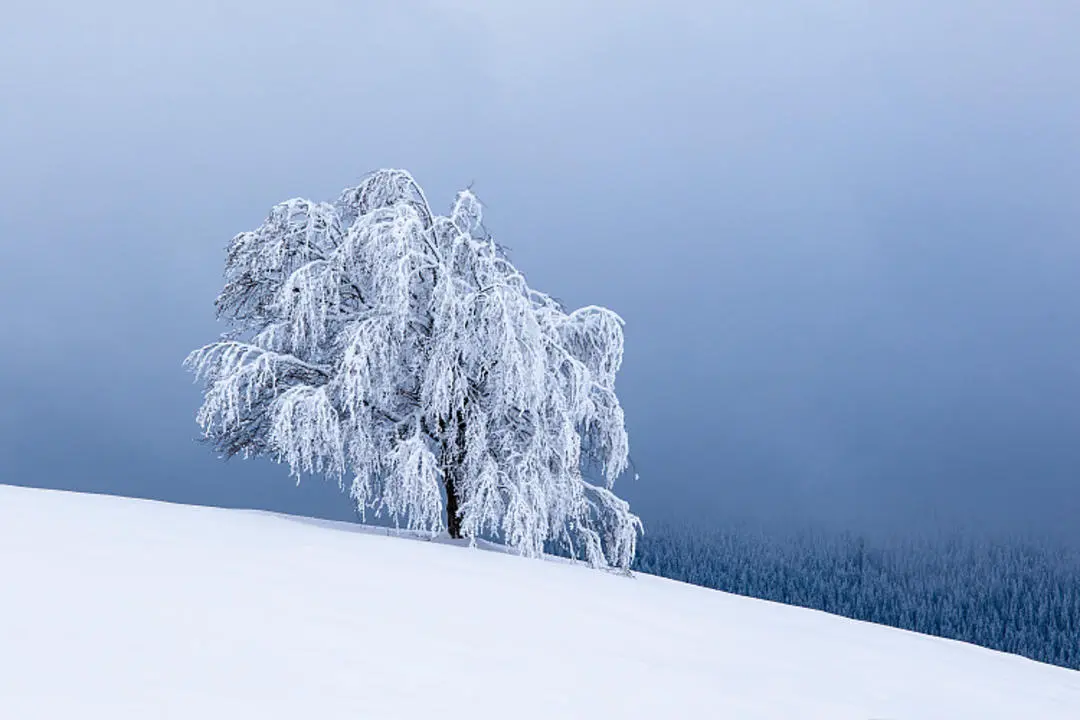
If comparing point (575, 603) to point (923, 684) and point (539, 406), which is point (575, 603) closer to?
point (923, 684)

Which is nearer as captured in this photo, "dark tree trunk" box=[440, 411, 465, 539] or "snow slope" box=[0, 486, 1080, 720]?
"snow slope" box=[0, 486, 1080, 720]

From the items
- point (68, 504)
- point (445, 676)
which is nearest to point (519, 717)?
point (445, 676)

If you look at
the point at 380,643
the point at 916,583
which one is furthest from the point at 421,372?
the point at 916,583

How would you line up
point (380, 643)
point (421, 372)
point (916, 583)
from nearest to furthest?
point (380, 643)
point (421, 372)
point (916, 583)

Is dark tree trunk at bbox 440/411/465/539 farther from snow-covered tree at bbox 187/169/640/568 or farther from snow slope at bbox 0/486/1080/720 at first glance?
snow slope at bbox 0/486/1080/720

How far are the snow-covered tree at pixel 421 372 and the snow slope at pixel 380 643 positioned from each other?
220cm

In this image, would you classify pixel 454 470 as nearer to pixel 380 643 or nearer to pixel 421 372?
pixel 421 372

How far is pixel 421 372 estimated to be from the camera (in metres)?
12.1

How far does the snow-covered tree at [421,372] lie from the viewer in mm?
11047

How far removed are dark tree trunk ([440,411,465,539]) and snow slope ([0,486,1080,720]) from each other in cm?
302

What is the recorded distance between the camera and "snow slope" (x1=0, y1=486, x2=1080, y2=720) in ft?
A: 12.9

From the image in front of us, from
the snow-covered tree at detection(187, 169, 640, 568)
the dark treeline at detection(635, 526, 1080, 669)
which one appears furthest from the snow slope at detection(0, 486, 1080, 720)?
the dark treeline at detection(635, 526, 1080, 669)

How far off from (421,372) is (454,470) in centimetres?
144

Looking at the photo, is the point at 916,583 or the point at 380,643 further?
the point at 916,583
